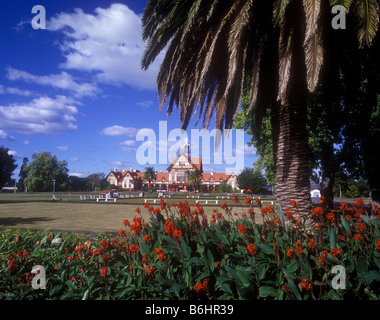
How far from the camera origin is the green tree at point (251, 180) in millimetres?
52094

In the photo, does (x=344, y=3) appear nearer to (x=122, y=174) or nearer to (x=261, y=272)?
(x=261, y=272)

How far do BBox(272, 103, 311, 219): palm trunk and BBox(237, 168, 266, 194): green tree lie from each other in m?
48.0

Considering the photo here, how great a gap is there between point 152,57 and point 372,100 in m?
9.59

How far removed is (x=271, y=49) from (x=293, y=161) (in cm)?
256

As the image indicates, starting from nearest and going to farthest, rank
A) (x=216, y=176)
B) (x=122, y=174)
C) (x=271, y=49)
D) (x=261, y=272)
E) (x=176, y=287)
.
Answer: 1. (x=176, y=287)
2. (x=261, y=272)
3. (x=271, y=49)
4. (x=216, y=176)
5. (x=122, y=174)

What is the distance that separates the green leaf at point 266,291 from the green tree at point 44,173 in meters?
74.0

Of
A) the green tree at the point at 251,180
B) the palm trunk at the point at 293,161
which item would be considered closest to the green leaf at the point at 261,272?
the palm trunk at the point at 293,161

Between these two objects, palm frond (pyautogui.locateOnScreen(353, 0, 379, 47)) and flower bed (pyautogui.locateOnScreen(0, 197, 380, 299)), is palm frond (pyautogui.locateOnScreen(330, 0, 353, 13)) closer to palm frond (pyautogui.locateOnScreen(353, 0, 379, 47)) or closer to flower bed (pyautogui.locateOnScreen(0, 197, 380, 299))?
palm frond (pyautogui.locateOnScreen(353, 0, 379, 47))

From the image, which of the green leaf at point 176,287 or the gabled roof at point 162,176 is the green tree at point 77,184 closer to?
the gabled roof at point 162,176

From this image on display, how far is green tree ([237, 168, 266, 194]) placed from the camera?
52.1 meters

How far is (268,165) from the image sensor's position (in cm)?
1670

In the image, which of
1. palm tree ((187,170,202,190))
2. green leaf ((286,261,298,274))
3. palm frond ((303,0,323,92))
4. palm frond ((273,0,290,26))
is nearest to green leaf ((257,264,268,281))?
green leaf ((286,261,298,274))

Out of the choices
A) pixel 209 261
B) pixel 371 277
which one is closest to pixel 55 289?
pixel 209 261

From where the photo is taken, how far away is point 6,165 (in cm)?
5862
